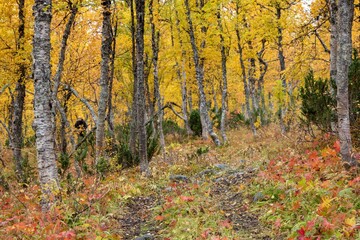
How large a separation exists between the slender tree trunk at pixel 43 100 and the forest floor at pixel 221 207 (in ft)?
1.32

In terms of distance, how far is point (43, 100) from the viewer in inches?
210

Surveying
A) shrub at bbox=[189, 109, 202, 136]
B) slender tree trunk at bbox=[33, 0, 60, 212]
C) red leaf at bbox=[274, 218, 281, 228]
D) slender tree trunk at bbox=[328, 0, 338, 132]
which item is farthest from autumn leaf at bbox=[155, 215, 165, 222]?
shrub at bbox=[189, 109, 202, 136]

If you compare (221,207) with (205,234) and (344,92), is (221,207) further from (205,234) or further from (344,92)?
(344,92)

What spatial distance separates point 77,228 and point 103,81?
473cm

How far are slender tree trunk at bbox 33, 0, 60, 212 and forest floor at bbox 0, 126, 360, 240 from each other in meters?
0.40

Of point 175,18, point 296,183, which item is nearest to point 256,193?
point 296,183

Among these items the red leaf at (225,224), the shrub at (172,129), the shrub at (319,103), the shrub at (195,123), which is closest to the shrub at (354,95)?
the shrub at (319,103)

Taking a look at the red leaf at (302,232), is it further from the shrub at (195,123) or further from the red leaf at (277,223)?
the shrub at (195,123)

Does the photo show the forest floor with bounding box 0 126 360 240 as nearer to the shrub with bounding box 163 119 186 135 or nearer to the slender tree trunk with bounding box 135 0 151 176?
the slender tree trunk with bounding box 135 0 151 176

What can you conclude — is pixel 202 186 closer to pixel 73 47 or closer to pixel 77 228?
pixel 77 228

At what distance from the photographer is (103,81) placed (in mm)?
8516

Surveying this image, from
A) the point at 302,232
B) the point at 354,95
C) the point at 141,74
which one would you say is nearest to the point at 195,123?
the point at 141,74

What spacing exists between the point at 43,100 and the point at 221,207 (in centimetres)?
353

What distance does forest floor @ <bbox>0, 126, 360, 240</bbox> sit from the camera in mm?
4195
